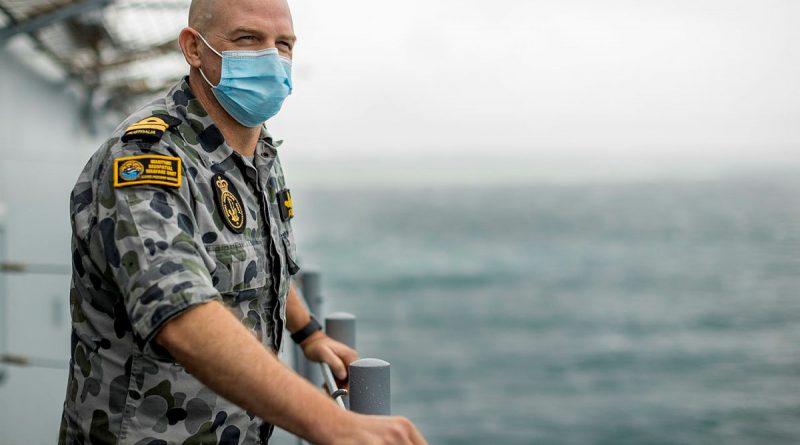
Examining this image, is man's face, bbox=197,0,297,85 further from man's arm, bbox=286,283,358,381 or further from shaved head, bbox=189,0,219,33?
man's arm, bbox=286,283,358,381

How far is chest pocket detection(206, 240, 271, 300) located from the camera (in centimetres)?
122

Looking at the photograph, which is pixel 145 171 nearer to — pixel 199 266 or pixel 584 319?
pixel 199 266

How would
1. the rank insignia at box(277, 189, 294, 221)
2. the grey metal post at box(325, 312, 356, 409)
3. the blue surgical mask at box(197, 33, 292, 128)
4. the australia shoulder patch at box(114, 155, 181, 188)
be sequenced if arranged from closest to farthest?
the australia shoulder patch at box(114, 155, 181, 188) → the blue surgical mask at box(197, 33, 292, 128) → the rank insignia at box(277, 189, 294, 221) → the grey metal post at box(325, 312, 356, 409)

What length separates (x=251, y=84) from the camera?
1363mm

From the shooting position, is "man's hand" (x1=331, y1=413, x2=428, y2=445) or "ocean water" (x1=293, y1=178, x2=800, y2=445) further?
"ocean water" (x1=293, y1=178, x2=800, y2=445)

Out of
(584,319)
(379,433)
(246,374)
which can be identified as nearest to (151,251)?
(246,374)

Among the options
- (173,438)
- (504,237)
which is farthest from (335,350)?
(504,237)

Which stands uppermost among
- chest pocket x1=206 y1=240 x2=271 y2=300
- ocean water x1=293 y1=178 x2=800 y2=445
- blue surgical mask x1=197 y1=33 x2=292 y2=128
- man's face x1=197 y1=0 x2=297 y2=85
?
man's face x1=197 y1=0 x2=297 y2=85

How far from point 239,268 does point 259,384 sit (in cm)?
34

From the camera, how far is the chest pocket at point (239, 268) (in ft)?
4.02

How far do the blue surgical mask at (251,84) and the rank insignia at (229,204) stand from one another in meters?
0.18

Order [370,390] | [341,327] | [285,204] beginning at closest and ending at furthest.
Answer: [370,390], [285,204], [341,327]

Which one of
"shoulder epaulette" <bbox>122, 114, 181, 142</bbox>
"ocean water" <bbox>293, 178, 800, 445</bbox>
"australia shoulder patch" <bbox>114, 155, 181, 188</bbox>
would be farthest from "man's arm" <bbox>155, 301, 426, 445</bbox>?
"ocean water" <bbox>293, 178, 800, 445</bbox>

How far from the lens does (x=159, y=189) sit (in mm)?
1075
